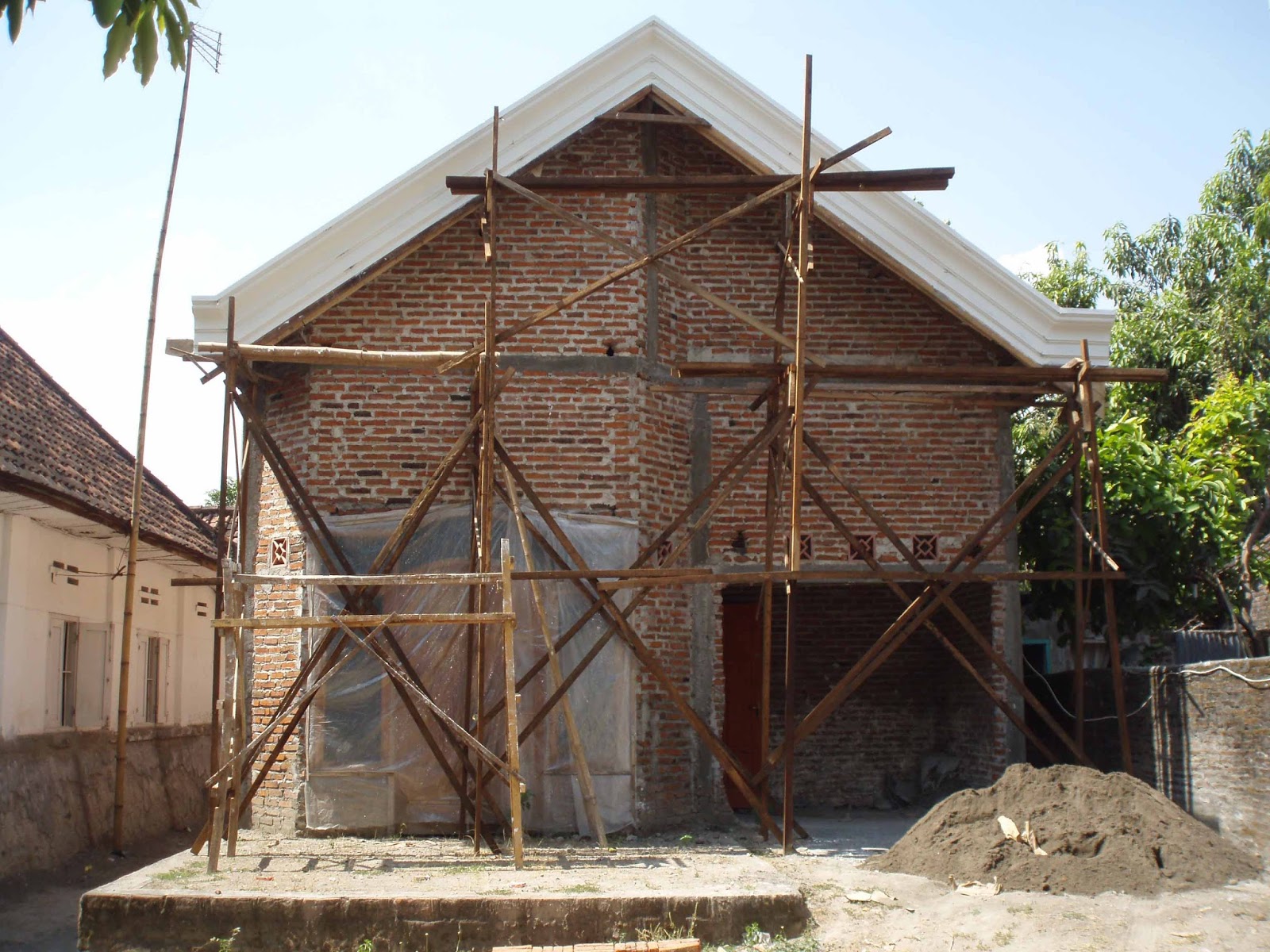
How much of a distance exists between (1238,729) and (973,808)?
188 centimetres

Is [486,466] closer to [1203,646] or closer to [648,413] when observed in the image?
[648,413]

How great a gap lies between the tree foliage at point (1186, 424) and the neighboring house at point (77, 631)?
30.7ft

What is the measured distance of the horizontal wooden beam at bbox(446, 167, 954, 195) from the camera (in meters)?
9.64

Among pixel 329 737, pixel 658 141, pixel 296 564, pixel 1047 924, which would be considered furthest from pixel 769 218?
pixel 1047 924

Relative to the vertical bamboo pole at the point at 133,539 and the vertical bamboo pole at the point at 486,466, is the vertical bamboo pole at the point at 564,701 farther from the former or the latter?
the vertical bamboo pole at the point at 133,539

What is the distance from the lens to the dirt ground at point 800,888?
6848mm

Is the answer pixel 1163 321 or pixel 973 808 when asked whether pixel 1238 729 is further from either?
pixel 1163 321

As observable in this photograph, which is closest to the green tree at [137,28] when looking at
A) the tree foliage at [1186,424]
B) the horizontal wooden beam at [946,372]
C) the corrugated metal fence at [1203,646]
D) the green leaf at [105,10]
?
the green leaf at [105,10]

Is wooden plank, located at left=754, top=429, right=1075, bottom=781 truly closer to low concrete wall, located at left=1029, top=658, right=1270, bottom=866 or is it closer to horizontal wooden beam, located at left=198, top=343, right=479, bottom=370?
low concrete wall, located at left=1029, top=658, right=1270, bottom=866

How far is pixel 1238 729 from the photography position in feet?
28.0

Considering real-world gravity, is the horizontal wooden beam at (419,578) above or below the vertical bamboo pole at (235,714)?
above

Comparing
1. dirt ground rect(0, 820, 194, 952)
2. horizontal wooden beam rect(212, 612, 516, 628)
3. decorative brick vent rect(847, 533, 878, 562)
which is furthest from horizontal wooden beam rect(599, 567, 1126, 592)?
dirt ground rect(0, 820, 194, 952)

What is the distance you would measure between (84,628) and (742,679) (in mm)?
7024

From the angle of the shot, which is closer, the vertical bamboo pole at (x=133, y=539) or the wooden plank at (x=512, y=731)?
the wooden plank at (x=512, y=731)
